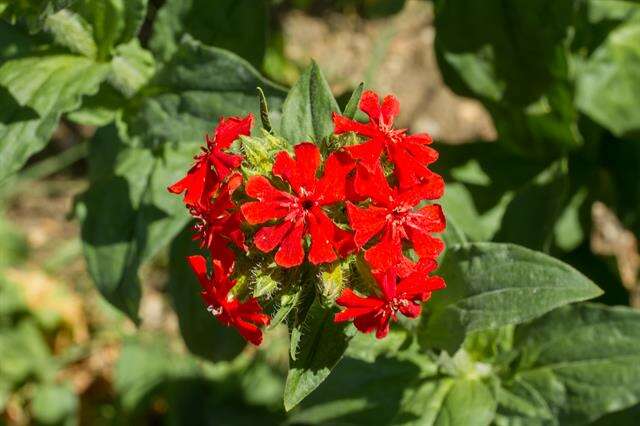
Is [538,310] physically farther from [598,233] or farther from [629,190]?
[598,233]

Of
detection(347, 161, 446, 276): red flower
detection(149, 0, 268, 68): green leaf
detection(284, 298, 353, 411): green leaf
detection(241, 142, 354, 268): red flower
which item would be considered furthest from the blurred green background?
detection(241, 142, 354, 268): red flower

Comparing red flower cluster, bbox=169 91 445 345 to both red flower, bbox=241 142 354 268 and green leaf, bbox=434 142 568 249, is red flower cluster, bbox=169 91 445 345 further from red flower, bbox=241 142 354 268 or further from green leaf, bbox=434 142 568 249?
green leaf, bbox=434 142 568 249

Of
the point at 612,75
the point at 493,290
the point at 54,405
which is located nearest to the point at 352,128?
the point at 493,290

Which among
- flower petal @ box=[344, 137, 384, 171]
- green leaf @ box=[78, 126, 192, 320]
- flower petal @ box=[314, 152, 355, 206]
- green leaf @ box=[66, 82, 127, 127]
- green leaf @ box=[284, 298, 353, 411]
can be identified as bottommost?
green leaf @ box=[78, 126, 192, 320]

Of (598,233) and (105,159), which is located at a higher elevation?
(105,159)

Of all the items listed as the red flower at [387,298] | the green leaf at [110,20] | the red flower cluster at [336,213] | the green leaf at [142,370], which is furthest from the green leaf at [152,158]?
the green leaf at [142,370]

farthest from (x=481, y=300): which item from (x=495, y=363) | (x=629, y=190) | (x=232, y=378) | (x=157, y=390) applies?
(x=157, y=390)

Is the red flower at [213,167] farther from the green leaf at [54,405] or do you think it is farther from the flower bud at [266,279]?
the green leaf at [54,405]
